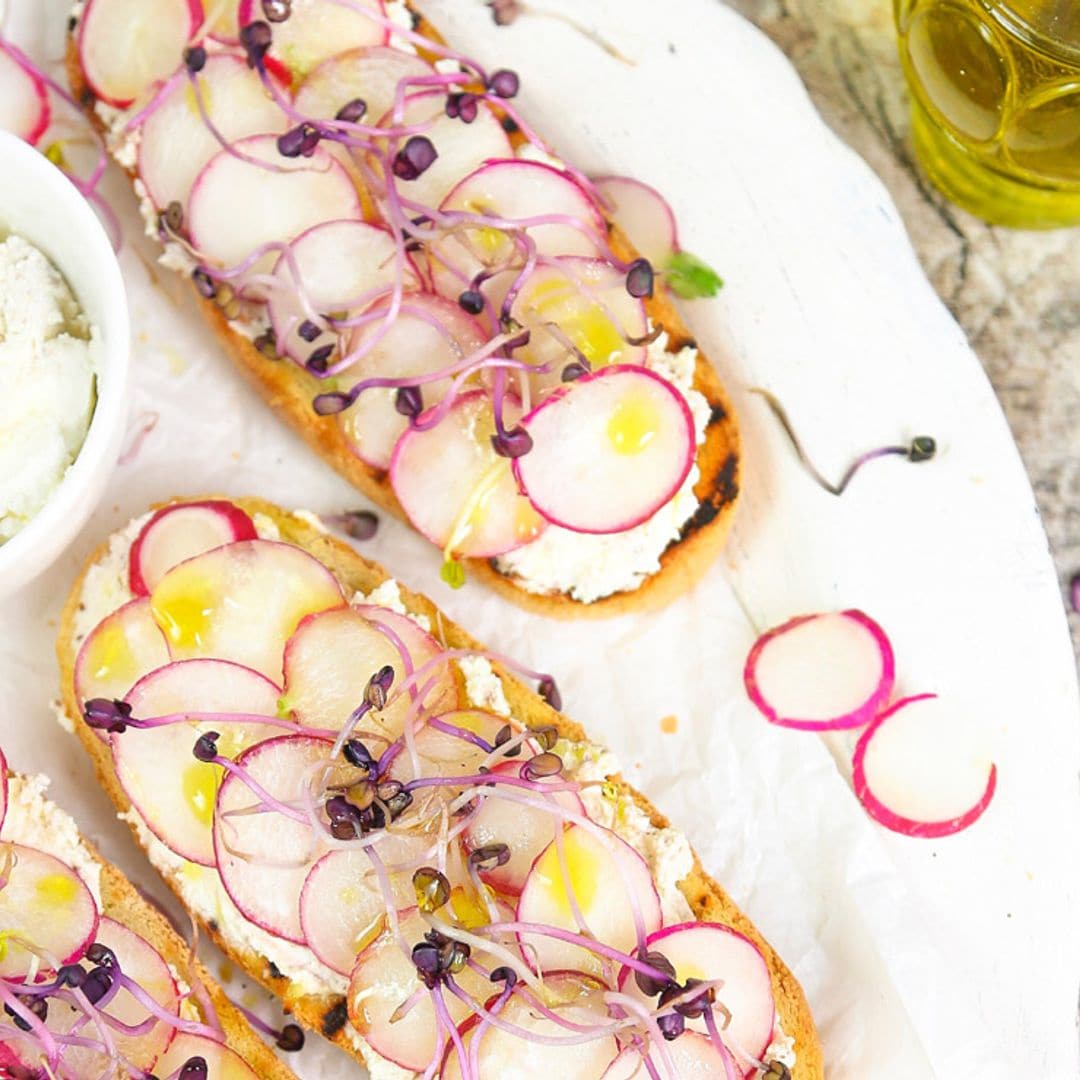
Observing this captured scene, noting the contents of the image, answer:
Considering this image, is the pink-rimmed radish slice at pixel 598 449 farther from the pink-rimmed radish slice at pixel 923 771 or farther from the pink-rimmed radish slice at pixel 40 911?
the pink-rimmed radish slice at pixel 40 911

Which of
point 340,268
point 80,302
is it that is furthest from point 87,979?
point 340,268

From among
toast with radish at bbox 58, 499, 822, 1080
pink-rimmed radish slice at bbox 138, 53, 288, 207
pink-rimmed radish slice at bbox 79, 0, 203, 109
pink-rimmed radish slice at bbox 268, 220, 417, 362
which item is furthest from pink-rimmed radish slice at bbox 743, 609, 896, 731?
pink-rimmed radish slice at bbox 79, 0, 203, 109

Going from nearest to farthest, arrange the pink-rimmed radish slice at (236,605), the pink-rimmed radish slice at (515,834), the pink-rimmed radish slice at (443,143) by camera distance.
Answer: the pink-rimmed radish slice at (515,834) < the pink-rimmed radish slice at (236,605) < the pink-rimmed radish slice at (443,143)

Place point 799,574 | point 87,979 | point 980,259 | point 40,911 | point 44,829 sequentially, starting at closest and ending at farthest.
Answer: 1. point 87,979
2. point 40,911
3. point 44,829
4. point 799,574
5. point 980,259

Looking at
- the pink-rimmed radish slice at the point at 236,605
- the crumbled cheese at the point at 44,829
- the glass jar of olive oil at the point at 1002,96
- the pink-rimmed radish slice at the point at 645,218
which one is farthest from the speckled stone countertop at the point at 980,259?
the crumbled cheese at the point at 44,829

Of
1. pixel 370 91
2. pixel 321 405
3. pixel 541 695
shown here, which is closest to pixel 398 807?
pixel 541 695

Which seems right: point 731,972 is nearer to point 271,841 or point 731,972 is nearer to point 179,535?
point 271,841
